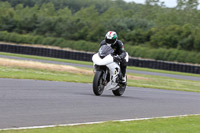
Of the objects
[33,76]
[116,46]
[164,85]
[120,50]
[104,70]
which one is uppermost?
[116,46]

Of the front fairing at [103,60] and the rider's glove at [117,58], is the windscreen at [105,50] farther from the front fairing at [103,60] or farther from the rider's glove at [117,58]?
the rider's glove at [117,58]

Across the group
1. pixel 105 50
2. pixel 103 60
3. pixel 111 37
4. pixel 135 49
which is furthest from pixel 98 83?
A: pixel 135 49

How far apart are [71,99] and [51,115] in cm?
245

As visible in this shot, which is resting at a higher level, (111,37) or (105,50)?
(111,37)

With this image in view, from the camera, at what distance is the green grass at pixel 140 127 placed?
6.41 m

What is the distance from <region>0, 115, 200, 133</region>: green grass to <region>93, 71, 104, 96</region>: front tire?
2865mm

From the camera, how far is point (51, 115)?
25.0 ft

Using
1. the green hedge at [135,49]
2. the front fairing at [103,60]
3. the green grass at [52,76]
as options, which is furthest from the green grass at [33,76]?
the green hedge at [135,49]

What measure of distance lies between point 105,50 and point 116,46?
778 mm

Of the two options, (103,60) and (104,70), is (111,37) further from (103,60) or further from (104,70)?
(104,70)

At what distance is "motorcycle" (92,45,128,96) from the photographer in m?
11.3

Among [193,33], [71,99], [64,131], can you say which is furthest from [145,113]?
[193,33]

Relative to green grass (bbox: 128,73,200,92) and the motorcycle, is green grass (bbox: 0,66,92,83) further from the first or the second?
the motorcycle

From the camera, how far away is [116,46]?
40.1 feet
